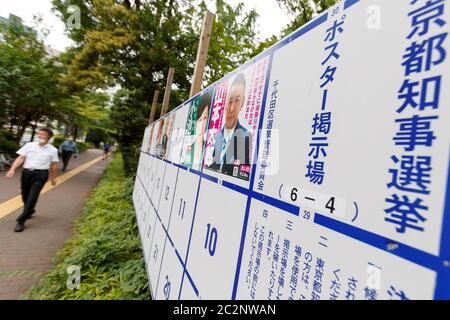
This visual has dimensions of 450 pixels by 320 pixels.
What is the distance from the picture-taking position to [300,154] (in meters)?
1.07

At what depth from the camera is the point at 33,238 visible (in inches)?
180

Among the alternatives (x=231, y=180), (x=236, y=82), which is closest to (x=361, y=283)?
(x=231, y=180)

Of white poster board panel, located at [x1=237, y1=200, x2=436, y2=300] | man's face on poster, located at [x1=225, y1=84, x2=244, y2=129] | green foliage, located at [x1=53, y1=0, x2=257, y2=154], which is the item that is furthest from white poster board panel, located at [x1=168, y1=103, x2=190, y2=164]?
green foliage, located at [x1=53, y1=0, x2=257, y2=154]

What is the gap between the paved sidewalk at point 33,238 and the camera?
3.31m

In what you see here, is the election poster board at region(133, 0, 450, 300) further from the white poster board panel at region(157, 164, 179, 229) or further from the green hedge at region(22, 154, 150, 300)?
the green hedge at region(22, 154, 150, 300)

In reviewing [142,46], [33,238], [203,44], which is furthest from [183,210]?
[142,46]

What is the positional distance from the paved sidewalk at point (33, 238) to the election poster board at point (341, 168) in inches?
110

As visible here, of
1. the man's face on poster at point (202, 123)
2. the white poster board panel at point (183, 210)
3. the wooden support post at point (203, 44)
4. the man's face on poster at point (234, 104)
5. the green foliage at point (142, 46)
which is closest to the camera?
the man's face on poster at point (234, 104)

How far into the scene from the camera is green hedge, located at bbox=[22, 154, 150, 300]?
3016 millimetres

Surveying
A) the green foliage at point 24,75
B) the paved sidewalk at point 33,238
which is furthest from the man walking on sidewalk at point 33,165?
the green foliage at point 24,75

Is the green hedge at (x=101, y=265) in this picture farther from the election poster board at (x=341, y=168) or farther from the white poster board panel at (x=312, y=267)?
the white poster board panel at (x=312, y=267)

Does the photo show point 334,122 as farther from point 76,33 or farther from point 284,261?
point 76,33

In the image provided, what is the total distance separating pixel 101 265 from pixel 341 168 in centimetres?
370

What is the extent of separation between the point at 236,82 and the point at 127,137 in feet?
40.2
